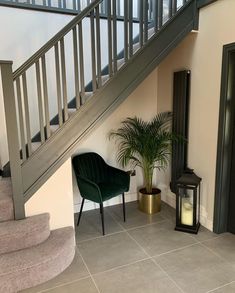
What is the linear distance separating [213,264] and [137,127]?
175cm

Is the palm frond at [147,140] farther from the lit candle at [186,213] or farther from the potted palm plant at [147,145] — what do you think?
the lit candle at [186,213]

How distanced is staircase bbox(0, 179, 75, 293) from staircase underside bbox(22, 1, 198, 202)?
24 cm

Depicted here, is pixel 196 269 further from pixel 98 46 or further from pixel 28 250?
pixel 98 46

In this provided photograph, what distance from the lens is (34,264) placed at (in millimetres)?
1989

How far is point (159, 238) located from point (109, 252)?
592 mm

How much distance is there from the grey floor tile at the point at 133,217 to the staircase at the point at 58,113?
0.90m

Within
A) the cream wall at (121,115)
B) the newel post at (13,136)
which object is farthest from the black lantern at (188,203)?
the newel post at (13,136)

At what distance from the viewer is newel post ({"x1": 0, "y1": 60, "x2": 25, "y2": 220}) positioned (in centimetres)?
200

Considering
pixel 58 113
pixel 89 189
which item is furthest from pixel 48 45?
pixel 89 189

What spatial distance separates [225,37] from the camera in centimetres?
245

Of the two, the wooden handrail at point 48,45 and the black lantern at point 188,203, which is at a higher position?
the wooden handrail at point 48,45

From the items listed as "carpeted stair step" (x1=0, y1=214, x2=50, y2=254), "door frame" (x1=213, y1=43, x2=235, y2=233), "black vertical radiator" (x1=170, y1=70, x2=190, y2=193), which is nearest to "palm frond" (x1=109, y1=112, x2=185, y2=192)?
"black vertical radiator" (x1=170, y1=70, x2=190, y2=193)

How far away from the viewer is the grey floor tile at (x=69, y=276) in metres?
2.06

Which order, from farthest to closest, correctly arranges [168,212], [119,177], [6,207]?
[168,212], [119,177], [6,207]
